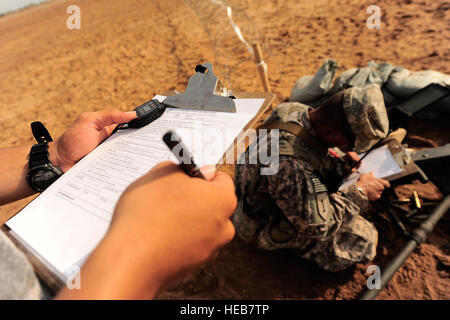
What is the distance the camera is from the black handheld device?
3.68ft

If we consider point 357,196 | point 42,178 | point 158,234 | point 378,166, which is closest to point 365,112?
point 357,196

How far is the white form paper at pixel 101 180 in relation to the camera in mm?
688

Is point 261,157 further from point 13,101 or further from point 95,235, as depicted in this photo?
point 13,101

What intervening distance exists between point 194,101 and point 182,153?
0.59 m

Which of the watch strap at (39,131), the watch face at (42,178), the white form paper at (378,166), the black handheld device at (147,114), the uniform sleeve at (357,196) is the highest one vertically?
the black handheld device at (147,114)

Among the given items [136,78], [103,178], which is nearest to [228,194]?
[103,178]

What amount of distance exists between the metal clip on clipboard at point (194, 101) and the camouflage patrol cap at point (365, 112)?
3.55 ft

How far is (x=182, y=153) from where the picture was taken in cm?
59

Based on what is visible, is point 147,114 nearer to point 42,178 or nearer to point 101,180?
point 101,180

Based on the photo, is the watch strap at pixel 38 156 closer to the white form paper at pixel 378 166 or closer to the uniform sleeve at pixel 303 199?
the uniform sleeve at pixel 303 199

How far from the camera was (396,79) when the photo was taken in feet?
9.94

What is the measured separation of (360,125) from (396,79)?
6.97ft

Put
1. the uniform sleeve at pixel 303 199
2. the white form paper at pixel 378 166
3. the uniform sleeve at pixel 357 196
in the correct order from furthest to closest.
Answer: the white form paper at pixel 378 166 < the uniform sleeve at pixel 357 196 < the uniform sleeve at pixel 303 199

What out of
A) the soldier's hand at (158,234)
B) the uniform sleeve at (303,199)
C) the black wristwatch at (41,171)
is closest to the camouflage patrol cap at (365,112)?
the uniform sleeve at (303,199)
